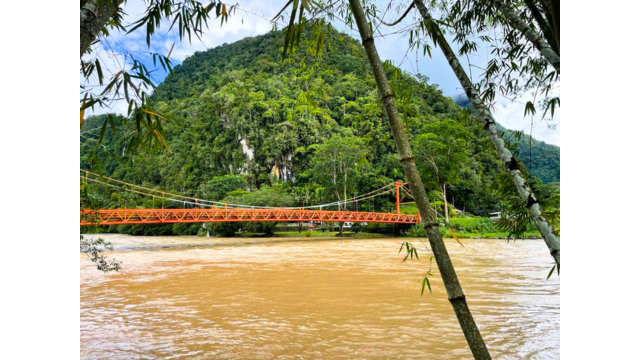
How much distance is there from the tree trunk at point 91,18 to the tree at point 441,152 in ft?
41.8

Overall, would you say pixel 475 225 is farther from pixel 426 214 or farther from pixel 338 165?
pixel 426 214

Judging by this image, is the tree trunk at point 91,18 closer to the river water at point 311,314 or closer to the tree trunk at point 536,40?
the tree trunk at point 536,40

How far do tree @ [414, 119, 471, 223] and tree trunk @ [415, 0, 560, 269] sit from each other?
40.3 feet

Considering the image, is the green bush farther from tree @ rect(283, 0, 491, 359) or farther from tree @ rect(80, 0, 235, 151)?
tree @ rect(283, 0, 491, 359)

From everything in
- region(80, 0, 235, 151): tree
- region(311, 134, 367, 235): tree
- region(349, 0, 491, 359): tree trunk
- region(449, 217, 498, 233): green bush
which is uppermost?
region(311, 134, 367, 235): tree

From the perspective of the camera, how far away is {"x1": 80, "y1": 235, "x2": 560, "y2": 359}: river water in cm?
199

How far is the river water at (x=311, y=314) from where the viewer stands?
1992mm

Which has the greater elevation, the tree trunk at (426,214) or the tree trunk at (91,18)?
the tree trunk at (91,18)

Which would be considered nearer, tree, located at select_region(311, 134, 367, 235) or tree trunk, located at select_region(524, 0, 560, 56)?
tree trunk, located at select_region(524, 0, 560, 56)

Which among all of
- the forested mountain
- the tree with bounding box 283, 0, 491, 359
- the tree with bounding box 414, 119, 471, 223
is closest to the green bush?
the tree with bounding box 414, 119, 471, 223

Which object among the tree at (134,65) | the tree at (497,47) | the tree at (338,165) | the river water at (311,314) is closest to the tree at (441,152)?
the tree at (338,165)
